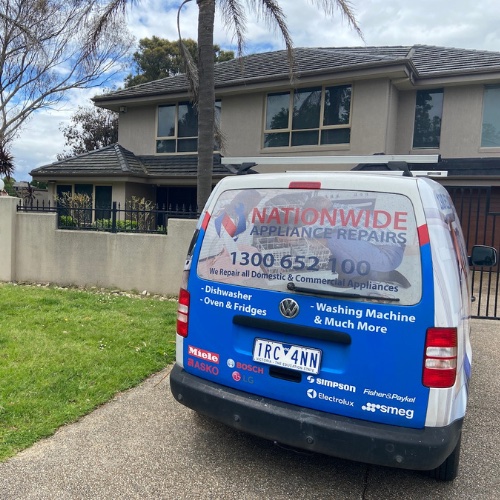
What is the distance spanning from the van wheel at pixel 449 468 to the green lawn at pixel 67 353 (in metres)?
2.67

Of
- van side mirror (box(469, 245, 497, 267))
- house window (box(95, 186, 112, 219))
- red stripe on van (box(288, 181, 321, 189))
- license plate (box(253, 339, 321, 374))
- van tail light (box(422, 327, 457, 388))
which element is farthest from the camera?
house window (box(95, 186, 112, 219))

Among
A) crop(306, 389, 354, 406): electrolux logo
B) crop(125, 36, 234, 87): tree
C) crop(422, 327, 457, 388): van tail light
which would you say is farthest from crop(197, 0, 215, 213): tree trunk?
crop(125, 36, 234, 87): tree

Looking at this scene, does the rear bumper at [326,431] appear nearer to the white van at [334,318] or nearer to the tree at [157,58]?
the white van at [334,318]

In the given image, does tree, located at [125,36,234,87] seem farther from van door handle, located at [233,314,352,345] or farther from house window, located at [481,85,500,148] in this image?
van door handle, located at [233,314,352,345]

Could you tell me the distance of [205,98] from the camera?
8.61 metres

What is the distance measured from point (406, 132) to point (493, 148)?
249 cm

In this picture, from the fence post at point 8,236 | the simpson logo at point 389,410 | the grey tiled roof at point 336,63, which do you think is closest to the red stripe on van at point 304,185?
the simpson logo at point 389,410

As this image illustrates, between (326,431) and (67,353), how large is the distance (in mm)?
3261

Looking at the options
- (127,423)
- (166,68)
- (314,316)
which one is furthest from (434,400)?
(166,68)

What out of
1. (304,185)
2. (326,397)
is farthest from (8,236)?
(326,397)

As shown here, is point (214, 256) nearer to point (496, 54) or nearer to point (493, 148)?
point (493, 148)

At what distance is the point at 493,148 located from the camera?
42.9ft

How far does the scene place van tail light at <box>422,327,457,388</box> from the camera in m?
2.37

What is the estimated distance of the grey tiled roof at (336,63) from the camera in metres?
12.8
